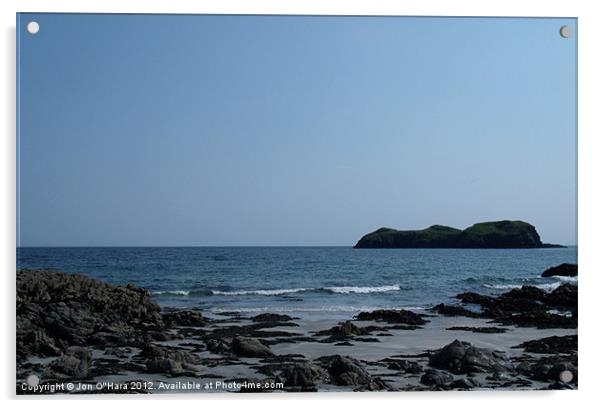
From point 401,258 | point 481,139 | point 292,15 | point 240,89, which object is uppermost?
point 292,15

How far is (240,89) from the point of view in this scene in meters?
4.39

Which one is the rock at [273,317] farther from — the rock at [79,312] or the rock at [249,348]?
the rock at [79,312]

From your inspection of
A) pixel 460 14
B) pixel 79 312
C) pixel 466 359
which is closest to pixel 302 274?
pixel 466 359

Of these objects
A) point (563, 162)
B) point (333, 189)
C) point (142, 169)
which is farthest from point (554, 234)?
point (142, 169)

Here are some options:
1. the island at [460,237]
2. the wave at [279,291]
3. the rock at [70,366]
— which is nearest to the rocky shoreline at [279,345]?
the rock at [70,366]

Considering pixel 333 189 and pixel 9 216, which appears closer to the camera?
pixel 9 216

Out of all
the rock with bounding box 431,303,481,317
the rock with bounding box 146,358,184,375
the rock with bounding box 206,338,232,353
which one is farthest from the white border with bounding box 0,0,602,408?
the rock with bounding box 431,303,481,317

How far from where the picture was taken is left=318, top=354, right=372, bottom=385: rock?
4.16m

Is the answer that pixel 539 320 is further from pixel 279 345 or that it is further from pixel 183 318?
pixel 183 318

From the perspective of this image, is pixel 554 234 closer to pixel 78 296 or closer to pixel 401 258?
pixel 401 258

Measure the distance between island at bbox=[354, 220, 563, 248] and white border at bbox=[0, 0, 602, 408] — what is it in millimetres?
324

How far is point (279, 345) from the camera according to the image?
4.23 metres

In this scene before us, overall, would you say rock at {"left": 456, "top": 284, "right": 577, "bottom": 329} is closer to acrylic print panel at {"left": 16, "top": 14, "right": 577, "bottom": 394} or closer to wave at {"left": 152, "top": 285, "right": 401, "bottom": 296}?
acrylic print panel at {"left": 16, "top": 14, "right": 577, "bottom": 394}

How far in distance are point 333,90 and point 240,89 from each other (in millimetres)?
563
